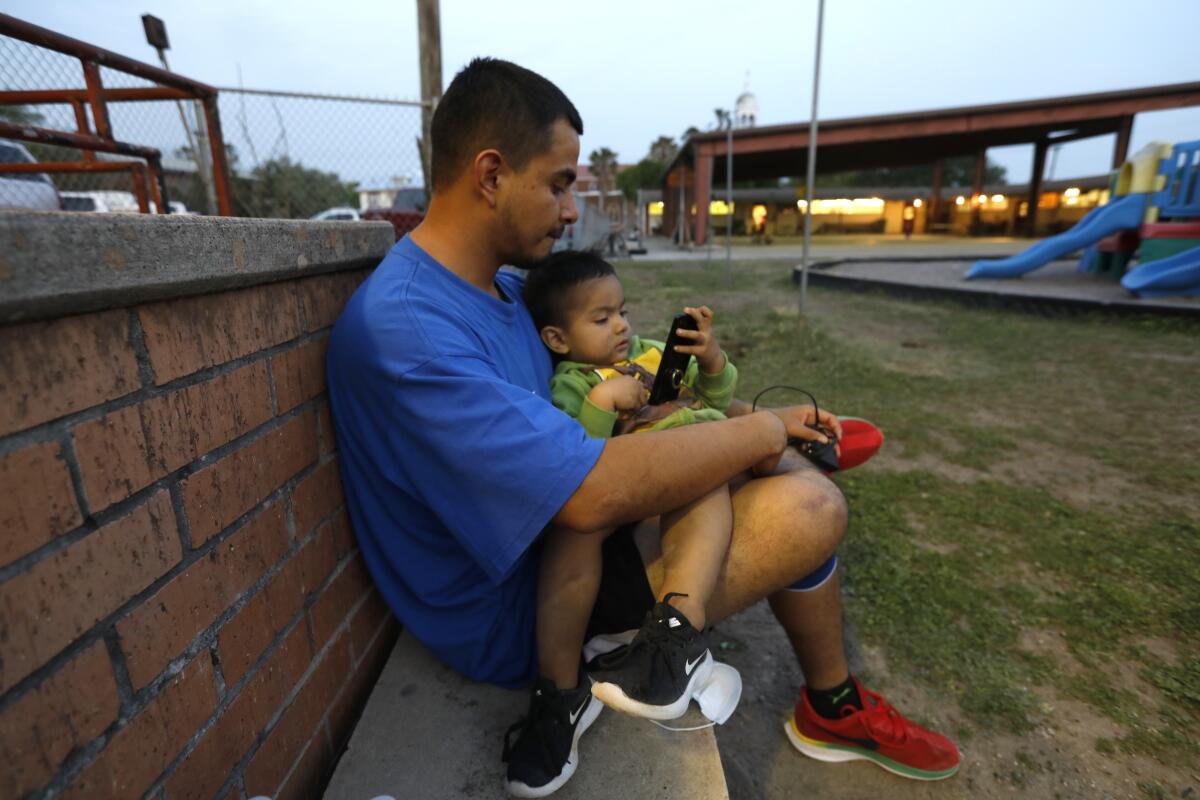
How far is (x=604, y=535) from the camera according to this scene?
4.55 ft

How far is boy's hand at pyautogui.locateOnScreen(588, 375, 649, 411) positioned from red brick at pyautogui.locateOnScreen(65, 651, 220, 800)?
96cm

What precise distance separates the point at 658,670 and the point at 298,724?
0.71m

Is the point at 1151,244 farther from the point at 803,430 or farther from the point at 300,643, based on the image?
the point at 300,643

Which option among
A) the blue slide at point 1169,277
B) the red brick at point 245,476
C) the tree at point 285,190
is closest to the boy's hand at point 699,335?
the red brick at point 245,476

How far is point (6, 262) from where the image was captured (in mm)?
601

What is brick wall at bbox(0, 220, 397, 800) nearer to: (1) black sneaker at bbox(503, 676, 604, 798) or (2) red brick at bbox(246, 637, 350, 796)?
(2) red brick at bbox(246, 637, 350, 796)

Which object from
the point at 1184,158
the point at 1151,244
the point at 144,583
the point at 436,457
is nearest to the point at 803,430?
the point at 436,457

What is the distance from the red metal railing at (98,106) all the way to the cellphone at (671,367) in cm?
275

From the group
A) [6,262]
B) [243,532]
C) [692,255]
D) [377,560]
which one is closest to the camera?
[6,262]

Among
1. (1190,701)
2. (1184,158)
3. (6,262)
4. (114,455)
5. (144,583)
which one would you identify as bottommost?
(1190,701)

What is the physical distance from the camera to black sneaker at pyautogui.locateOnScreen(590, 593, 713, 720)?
3.94 feet

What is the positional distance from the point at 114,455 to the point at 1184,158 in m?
13.3

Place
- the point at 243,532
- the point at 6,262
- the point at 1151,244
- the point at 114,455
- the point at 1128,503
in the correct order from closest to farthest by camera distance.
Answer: the point at 6,262, the point at 114,455, the point at 243,532, the point at 1128,503, the point at 1151,244

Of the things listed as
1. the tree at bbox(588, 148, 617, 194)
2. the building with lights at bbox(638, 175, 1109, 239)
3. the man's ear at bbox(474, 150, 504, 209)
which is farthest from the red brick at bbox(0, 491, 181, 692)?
the tree at bbox(588, 148, 617, 194)
